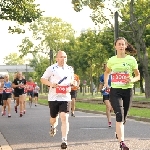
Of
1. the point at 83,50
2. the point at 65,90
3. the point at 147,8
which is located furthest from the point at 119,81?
the point at 83,50

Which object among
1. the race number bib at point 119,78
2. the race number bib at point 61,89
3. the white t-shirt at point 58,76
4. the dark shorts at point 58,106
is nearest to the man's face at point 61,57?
the white t-shirt at point 58,76

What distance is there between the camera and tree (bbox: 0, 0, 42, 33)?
109 ft

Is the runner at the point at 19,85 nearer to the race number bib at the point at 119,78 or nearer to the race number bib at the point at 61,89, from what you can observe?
the race number bib at the point at 61,89

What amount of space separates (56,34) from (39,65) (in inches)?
465

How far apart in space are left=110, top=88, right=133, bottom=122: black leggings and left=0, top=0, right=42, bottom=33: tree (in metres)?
25.4

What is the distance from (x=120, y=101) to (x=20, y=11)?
26202 millimetres

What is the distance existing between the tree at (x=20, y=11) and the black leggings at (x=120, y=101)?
83.4 feet

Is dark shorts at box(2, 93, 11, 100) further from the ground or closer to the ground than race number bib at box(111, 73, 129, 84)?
closer to the ground

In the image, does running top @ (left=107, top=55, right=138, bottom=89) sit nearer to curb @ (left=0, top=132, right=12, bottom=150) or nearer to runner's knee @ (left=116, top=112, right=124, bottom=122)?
runner's knee @ (left=116, top=112, right=124, bottom=122)

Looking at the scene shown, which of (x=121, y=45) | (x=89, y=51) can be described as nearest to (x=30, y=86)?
(x=121, y=45)

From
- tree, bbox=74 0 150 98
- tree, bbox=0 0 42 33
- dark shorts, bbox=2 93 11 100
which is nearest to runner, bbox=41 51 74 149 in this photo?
dark shorts, bbox=2 93 11 100

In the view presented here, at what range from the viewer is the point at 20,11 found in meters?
33.8

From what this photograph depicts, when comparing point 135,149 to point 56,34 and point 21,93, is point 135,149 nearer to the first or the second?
point 21,93

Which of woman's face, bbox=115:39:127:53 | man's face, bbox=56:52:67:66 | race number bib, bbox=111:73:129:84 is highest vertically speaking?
woman's face, bbox=115:39:127:53
